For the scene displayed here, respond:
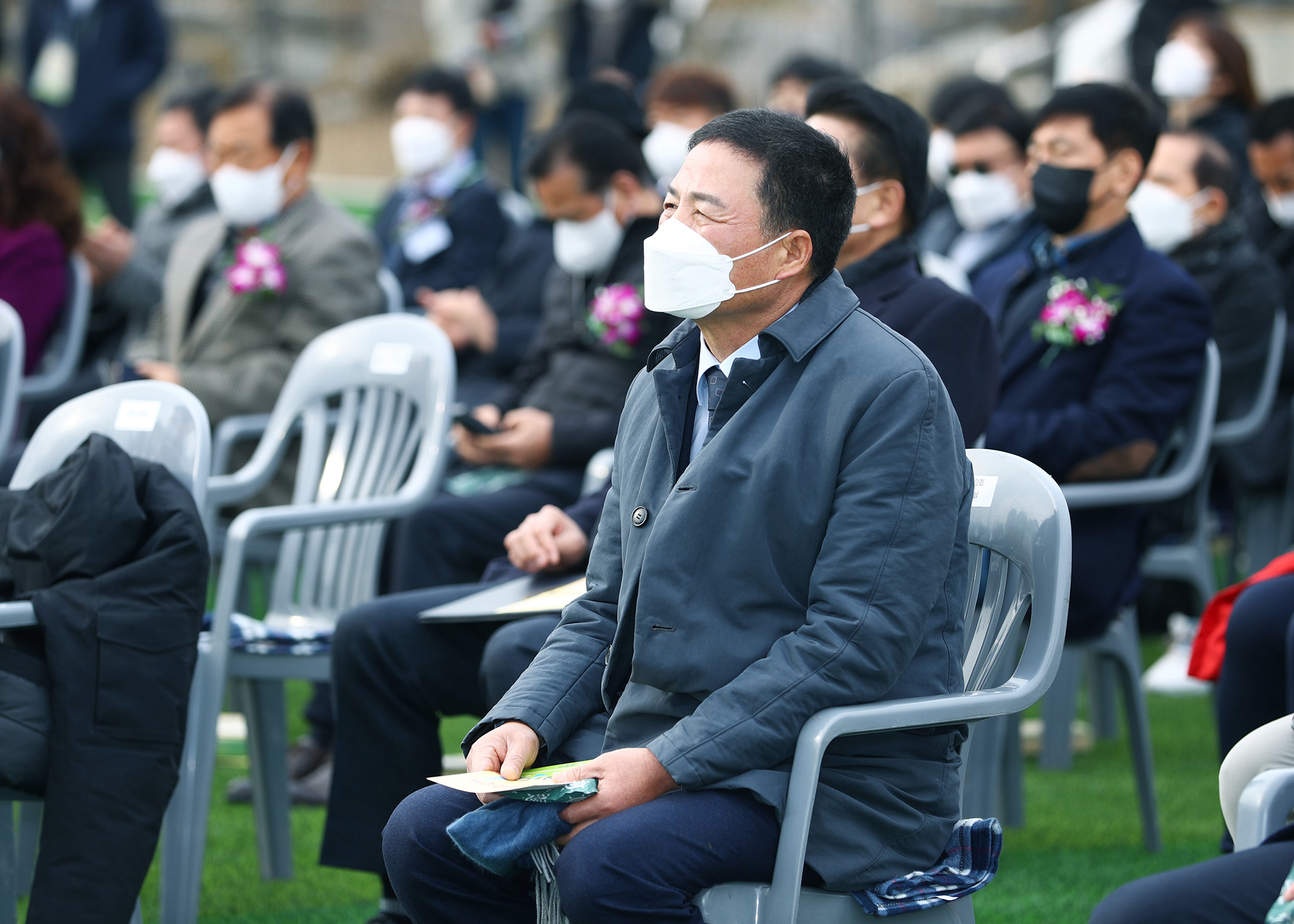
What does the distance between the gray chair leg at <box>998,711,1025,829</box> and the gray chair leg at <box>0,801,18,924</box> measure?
2.48m

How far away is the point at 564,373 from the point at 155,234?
289 centimetres

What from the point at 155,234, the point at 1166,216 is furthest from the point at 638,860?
the point at 155,234

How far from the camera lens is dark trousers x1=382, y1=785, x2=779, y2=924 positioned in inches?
88.0

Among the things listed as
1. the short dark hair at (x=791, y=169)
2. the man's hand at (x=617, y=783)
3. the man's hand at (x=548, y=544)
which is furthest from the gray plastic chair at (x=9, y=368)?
the man's hand at (x=617, y=783)

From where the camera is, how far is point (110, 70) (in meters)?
9.48

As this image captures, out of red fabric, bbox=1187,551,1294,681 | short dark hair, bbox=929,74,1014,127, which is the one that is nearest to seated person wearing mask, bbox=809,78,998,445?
red fabric, bbox=1187,551,1294,681

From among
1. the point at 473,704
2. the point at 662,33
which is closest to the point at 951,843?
the point at 473,704

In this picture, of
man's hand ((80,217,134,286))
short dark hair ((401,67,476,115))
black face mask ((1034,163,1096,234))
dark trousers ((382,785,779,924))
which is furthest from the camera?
short dark hair ((401,67,476,115))

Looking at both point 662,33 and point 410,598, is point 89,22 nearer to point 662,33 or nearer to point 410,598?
point 662,33

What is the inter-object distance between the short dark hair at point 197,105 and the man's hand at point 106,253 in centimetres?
131

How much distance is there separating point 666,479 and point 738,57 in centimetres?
1463

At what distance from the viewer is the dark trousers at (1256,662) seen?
134 inches

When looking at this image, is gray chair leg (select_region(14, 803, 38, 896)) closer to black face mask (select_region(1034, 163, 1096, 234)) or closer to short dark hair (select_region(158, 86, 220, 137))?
black face mask (select_region(1034, 163, 1096, 234))

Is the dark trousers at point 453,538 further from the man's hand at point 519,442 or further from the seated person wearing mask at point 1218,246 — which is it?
the seated person wearing mask at point 1218,246
